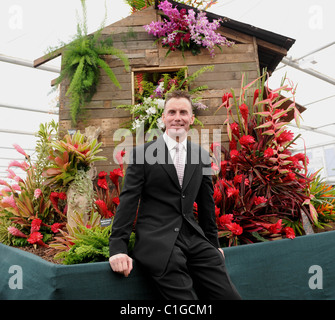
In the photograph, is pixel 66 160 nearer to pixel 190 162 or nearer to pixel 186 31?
pixel 190 162

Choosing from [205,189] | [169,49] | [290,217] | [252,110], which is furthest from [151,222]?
[169,49]

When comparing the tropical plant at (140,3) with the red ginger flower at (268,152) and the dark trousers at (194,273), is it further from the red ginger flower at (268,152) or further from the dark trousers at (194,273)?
the dark trousers at (194,273)

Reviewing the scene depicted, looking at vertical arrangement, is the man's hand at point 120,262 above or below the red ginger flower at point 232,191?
below

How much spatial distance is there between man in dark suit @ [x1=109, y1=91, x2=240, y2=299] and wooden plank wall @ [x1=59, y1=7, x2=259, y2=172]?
1.73 metres

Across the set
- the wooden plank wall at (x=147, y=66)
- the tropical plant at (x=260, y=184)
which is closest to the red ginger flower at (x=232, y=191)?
the tropical plant at (x=260, y=184)

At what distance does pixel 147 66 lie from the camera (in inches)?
136

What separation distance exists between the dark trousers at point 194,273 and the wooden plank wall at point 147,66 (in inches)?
78.7

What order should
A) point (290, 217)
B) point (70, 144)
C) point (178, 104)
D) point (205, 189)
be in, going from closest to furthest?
point (178, 104) < point (205, 189) < point (70, 144) < point (290, 217)

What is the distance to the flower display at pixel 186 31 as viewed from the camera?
3.28 m

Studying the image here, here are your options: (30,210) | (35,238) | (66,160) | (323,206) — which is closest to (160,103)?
(66,160)

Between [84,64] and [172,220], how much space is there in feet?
8.37

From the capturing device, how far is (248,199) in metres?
2.45
